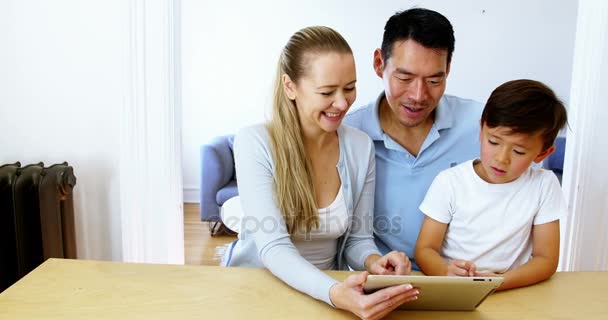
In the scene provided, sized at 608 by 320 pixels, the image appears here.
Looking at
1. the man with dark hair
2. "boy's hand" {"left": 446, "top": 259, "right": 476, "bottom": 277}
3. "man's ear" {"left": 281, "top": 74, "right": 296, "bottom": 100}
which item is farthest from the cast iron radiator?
"boy's hand" {"left": 446, "top": 259, "right": 476, "bottom": 277}

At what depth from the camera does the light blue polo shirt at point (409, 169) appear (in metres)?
1.72

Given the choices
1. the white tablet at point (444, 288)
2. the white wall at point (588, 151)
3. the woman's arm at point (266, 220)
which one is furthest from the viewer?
the white wall at point (588, 151)

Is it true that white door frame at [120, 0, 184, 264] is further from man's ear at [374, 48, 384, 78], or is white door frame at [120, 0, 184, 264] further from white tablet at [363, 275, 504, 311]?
white tablet at [363, 275, 504, 311]

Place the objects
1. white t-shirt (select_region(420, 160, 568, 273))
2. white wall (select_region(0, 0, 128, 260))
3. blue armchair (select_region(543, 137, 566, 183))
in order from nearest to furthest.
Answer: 1. white t-shirt (select_region(420, 160, 568, 273))
2. white wall (select_region(0, 0, 128, 260))
3. blue armchair (select_region(543, 137, 566, 183))

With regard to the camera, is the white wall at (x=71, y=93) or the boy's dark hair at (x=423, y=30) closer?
the boy's dark hair at (x=423, y=30)

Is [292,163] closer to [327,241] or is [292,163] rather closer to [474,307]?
[327,241]

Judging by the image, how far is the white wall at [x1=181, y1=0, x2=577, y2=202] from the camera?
4711mm

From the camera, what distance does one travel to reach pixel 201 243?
3869 millimetres

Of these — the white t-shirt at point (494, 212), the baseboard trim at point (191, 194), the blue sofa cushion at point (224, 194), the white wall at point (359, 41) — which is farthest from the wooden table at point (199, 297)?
the baseboard trim at point (191, 194)

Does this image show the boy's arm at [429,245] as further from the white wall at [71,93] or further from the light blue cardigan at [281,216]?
the white wall at [71,93]

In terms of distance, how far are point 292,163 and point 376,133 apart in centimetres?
40

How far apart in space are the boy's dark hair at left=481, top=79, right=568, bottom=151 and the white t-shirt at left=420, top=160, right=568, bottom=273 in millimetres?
138

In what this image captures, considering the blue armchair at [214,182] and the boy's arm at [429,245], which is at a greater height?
the boy's arm at [429,245]

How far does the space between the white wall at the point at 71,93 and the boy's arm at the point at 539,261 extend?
1.45 metres
